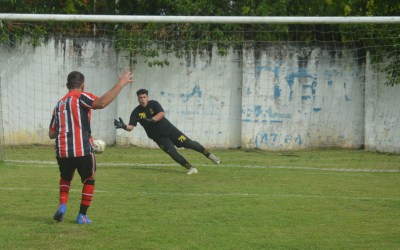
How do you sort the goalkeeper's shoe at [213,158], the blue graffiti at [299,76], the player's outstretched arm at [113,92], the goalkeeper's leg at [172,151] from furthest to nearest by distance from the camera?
the blue graffiti at [299,76] → the goalkeeper's shoe at [213,158] → the goalkeeper's leg at [172,151] → the player's outstretched arm at [113,92]

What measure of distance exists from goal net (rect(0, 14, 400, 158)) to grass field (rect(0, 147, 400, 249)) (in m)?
2.03

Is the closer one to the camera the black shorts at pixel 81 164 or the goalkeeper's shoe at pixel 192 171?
the black shorts at pixel 81 164

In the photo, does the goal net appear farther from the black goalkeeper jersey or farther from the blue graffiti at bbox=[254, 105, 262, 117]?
the black goalkeeper jersey

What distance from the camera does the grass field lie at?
26.0ft

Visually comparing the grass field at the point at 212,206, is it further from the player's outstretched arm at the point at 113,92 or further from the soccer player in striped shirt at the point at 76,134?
the player's outstretched arm at the point at 113,92

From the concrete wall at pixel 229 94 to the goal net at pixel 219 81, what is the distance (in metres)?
0.03

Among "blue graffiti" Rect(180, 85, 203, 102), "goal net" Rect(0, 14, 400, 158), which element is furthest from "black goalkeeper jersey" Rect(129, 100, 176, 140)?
"blue graffiti" Rect(180, 85, 203, 102)

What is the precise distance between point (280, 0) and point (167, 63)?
3.91m

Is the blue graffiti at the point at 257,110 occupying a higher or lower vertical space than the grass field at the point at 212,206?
higher

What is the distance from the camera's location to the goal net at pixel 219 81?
63.0 feet

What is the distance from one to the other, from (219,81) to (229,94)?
43 centimetres

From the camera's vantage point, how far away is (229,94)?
2039 centimetres

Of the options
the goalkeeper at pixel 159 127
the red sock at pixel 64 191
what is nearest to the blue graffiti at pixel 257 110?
the goalkeeper at pixel 159 127

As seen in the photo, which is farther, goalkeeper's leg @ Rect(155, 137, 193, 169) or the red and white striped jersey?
goalkeeper's leg @ Rect(155, 137, 193, 169)
